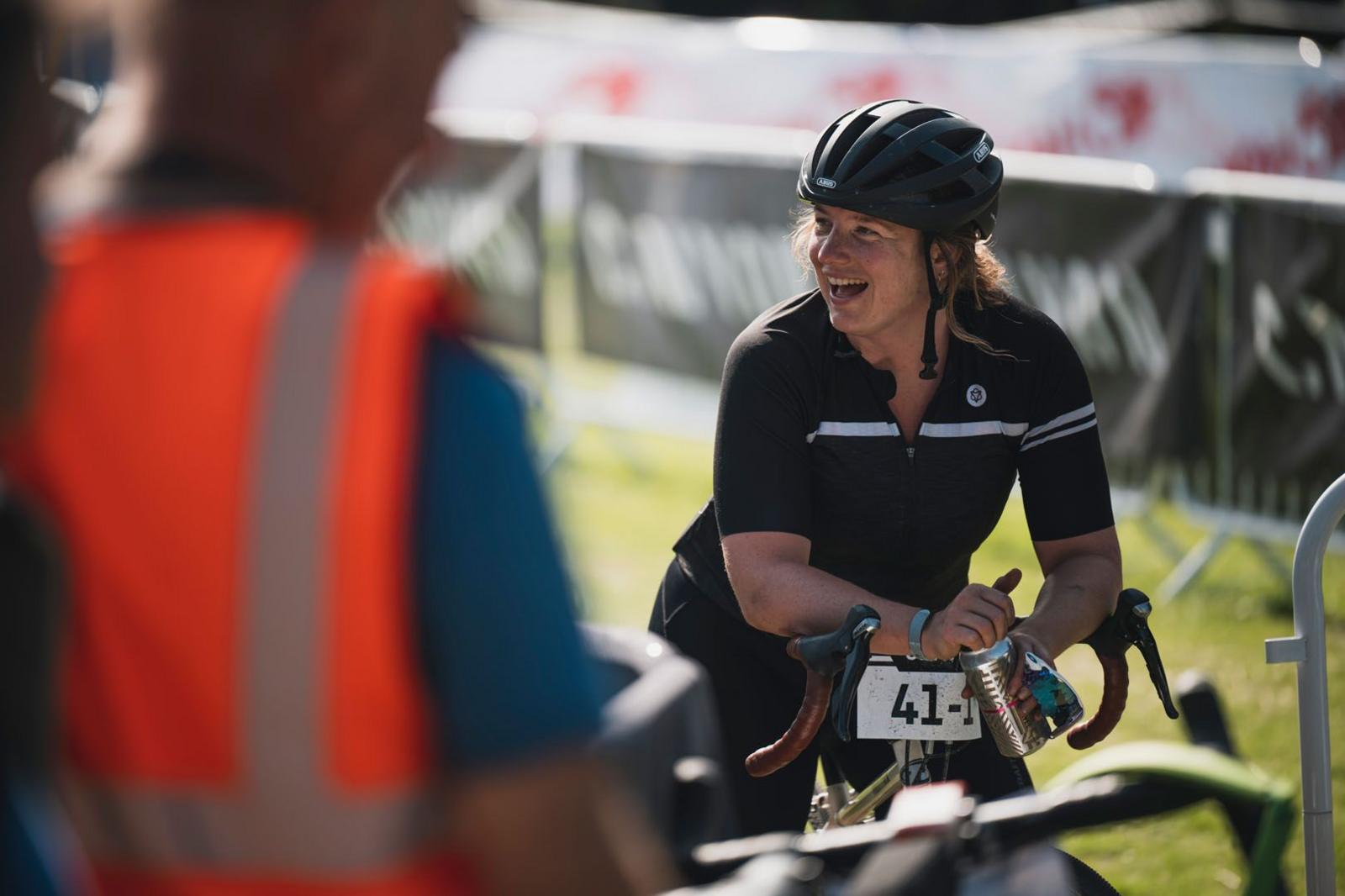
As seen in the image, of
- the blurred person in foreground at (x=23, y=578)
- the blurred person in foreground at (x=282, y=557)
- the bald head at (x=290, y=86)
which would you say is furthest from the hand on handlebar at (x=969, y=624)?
the blurred person in foreground at (x=23, y=578)

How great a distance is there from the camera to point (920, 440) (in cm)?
329

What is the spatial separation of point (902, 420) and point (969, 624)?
0.64 metres

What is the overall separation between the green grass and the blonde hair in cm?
126

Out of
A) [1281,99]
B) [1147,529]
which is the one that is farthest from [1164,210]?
[1281,99]

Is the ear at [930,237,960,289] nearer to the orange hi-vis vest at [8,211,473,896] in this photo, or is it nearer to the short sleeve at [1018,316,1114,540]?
the short sleeve at [1018,316,1114,540]

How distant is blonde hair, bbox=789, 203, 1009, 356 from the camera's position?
132 inches

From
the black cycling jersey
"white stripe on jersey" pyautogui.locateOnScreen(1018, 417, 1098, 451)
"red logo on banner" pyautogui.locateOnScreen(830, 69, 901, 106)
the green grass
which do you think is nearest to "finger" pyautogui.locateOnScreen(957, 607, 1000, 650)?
the black cycling jersey

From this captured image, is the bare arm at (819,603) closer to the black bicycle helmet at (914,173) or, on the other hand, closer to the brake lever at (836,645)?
the brake lever at (836,645)

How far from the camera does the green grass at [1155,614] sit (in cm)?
511

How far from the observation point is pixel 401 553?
3.72ft

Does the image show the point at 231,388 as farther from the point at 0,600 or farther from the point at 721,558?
the point at 721,558

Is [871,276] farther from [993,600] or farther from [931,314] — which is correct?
[993,600]

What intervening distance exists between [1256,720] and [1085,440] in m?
3.71

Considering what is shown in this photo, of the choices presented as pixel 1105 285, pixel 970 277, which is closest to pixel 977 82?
pixel 1105 285
